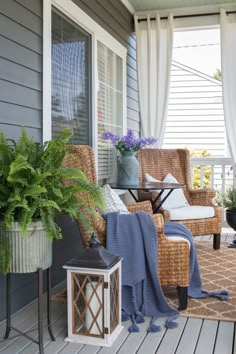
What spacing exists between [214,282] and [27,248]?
1.85 meters

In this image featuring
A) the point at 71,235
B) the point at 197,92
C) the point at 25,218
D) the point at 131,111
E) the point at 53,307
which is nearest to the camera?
the point at 25,218

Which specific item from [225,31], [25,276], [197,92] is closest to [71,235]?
[25,276]

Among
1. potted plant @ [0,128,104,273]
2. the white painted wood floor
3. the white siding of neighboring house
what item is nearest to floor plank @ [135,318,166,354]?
the white painted wood floor

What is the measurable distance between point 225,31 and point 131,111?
4.86ft

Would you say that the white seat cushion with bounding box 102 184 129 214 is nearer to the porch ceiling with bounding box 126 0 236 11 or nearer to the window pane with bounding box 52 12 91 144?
the window pane with bounding box 52 12 91 144

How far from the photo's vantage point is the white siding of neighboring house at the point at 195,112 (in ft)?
27.2

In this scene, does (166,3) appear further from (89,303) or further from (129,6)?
(89,303)

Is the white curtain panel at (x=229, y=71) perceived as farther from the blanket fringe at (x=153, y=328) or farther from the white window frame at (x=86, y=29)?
the blanket fringe at (x=153, y=328)

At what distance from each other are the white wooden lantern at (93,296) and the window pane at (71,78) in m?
1.36

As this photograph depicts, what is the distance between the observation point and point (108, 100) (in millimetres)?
4852

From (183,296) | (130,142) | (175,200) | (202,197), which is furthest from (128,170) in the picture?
(183,296)

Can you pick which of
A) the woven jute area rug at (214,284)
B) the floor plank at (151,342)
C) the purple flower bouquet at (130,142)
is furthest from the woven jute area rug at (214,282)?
the purple flower bouquet at (130,142)

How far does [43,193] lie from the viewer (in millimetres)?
2283

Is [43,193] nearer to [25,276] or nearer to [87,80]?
[25,276]
